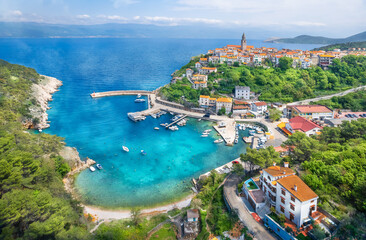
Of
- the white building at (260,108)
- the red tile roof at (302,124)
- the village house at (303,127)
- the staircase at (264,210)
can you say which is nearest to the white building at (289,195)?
the staircase at (264,210)

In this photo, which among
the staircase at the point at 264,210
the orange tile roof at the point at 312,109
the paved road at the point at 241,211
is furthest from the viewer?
the orange tile roof at the point at 312,109

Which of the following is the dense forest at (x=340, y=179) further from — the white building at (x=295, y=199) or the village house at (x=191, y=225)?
the village house at (x=191, y=225)

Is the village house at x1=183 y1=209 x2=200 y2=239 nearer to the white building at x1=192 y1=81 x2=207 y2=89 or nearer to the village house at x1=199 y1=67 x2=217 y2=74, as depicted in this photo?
the white building at x1=192 y1=81 x2=207 y2=89

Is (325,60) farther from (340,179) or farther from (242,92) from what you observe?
(340,179)

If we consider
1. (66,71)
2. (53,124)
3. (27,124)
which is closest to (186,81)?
(53,124)

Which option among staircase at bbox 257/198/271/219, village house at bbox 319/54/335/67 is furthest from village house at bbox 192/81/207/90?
staircase at bbox 257/198/271/219

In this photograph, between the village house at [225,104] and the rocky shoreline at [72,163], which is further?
the village house at [225,104]
